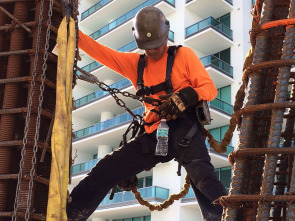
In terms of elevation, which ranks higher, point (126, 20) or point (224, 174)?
point (126, 20)

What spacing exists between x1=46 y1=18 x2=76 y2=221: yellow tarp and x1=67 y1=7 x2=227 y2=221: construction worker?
3.21 feet

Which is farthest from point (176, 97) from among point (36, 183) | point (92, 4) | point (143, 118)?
point (92, 4)

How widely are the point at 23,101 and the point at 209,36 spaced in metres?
29.6

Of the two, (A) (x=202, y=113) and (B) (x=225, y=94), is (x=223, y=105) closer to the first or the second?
(B) (x=225, y=94)

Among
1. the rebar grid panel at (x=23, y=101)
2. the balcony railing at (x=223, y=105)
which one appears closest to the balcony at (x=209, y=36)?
the balcony railing at (x=223, y=105)

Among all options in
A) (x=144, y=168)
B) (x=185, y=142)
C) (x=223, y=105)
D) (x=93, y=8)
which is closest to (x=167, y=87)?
(x=185, y=142)

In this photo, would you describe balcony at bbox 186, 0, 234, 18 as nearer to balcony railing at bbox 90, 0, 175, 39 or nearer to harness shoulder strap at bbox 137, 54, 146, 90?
balcony railing at bbox 90, 0, 175, 39

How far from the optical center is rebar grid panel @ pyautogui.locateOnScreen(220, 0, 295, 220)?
3371mm

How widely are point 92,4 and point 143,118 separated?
40141 millimetres

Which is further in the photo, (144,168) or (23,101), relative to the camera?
(144,168)

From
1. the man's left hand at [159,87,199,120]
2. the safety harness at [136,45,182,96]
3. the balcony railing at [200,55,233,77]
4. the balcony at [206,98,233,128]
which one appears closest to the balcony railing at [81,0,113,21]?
the balcony railing at [200,55,233,77]

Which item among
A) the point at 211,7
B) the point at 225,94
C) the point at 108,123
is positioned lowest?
the point at 108,123

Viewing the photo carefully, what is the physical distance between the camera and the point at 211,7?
3450 centimetres

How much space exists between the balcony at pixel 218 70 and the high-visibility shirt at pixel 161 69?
2697 centimetres
